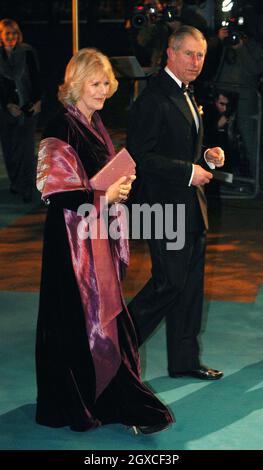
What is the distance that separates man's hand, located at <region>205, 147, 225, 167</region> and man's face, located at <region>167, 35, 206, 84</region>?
0.42 metres

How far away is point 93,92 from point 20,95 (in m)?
6.32

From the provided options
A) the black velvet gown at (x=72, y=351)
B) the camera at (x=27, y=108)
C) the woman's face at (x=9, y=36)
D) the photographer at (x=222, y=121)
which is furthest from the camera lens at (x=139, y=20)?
the black velvet gown at (x=72, y=351)

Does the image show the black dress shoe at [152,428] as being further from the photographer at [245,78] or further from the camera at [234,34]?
the camera at [234,34]

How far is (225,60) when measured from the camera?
12.6 m

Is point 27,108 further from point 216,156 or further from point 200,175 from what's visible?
point 200,175

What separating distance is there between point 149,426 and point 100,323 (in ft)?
1.84

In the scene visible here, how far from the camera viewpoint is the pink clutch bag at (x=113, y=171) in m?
5.36

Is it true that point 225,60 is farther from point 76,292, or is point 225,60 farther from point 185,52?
point 76,292

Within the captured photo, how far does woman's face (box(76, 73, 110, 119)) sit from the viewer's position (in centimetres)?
543

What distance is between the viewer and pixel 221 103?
12180mm

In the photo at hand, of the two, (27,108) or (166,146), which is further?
(27,108)

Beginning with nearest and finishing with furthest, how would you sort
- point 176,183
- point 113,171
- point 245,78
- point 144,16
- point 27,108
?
1. point 113,171
2. point 176,183
3. point 27,108
4. point 245,78
5. point 144,16

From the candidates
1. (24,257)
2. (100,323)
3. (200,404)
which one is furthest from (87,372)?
(24,257)

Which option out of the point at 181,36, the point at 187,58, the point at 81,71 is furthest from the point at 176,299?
the point at 81,71
